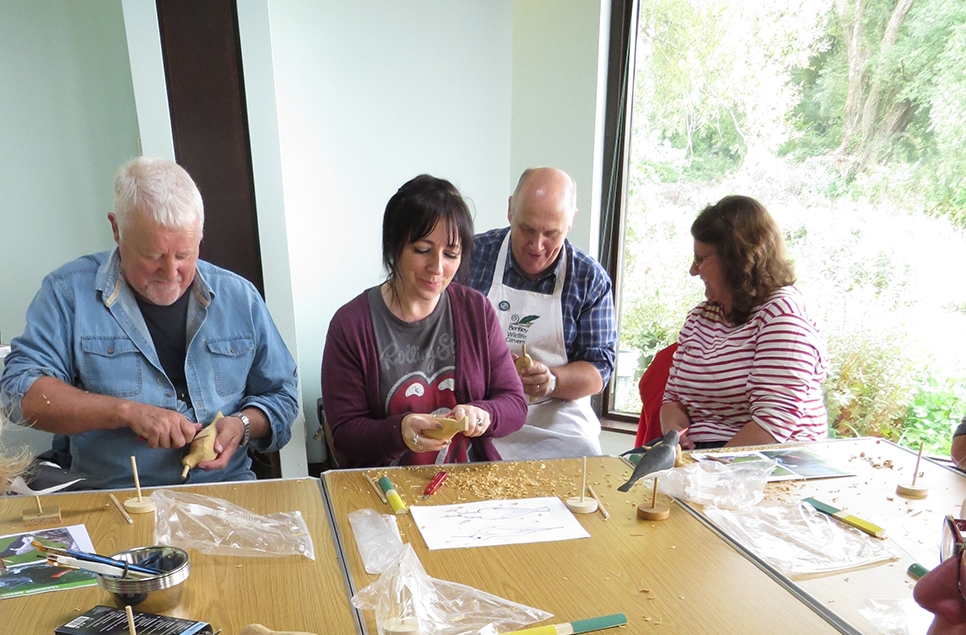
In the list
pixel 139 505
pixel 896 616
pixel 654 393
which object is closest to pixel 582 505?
pixel 896 616

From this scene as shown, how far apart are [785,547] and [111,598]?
3.83 feet

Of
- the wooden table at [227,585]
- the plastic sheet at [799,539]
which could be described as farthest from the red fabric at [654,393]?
the wooden table at [227,585]

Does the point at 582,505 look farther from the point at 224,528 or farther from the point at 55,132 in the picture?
the point at 55,132

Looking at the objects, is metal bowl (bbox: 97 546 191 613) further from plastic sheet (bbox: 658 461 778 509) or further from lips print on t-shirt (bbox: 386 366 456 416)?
plastic sheet (bbox: 658 461 778 509)

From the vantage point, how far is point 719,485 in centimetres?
148

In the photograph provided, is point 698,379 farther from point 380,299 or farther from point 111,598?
point 111,598

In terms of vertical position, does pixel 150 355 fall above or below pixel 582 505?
above

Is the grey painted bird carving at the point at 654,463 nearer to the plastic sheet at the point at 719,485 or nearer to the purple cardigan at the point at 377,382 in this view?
the plastic sheet at the point at 719,485

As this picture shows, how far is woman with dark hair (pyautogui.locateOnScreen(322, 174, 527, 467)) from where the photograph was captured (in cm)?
174

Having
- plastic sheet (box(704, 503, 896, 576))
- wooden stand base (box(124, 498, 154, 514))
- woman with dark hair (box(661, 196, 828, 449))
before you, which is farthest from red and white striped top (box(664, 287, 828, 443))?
wooden stand base (box(124, 498, 154, 514))

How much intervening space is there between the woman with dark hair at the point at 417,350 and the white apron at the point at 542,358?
0.41m

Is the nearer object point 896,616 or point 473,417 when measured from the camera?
point 896,616

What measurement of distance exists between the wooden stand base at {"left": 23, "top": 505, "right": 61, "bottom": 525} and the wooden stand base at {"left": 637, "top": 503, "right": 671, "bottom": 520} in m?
1.14

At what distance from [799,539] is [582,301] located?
1213 millimetres
